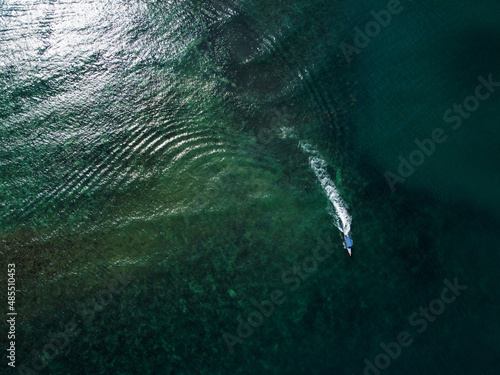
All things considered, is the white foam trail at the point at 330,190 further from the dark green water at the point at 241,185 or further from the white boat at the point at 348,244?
the white boat at the point at 348,244

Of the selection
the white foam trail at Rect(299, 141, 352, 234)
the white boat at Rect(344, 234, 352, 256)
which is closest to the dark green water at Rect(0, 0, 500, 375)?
the white foam trail at Rect(299, 141, 352, 234)

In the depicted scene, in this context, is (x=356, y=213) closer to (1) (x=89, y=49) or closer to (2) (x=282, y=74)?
(2) (x=282, y=74)

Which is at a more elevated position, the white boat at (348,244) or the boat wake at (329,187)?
the boat wake at (329,187)

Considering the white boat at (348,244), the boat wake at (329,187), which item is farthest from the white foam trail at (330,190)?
the white boat at (348,244)

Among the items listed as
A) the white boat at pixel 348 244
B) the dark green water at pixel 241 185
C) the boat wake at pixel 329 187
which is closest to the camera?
the dark green water at pixel 241 185

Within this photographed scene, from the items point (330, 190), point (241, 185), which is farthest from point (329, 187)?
point (241, 185)

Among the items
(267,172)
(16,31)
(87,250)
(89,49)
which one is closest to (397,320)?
(267,172)

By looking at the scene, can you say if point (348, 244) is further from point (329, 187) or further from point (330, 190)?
point (329, 187)
